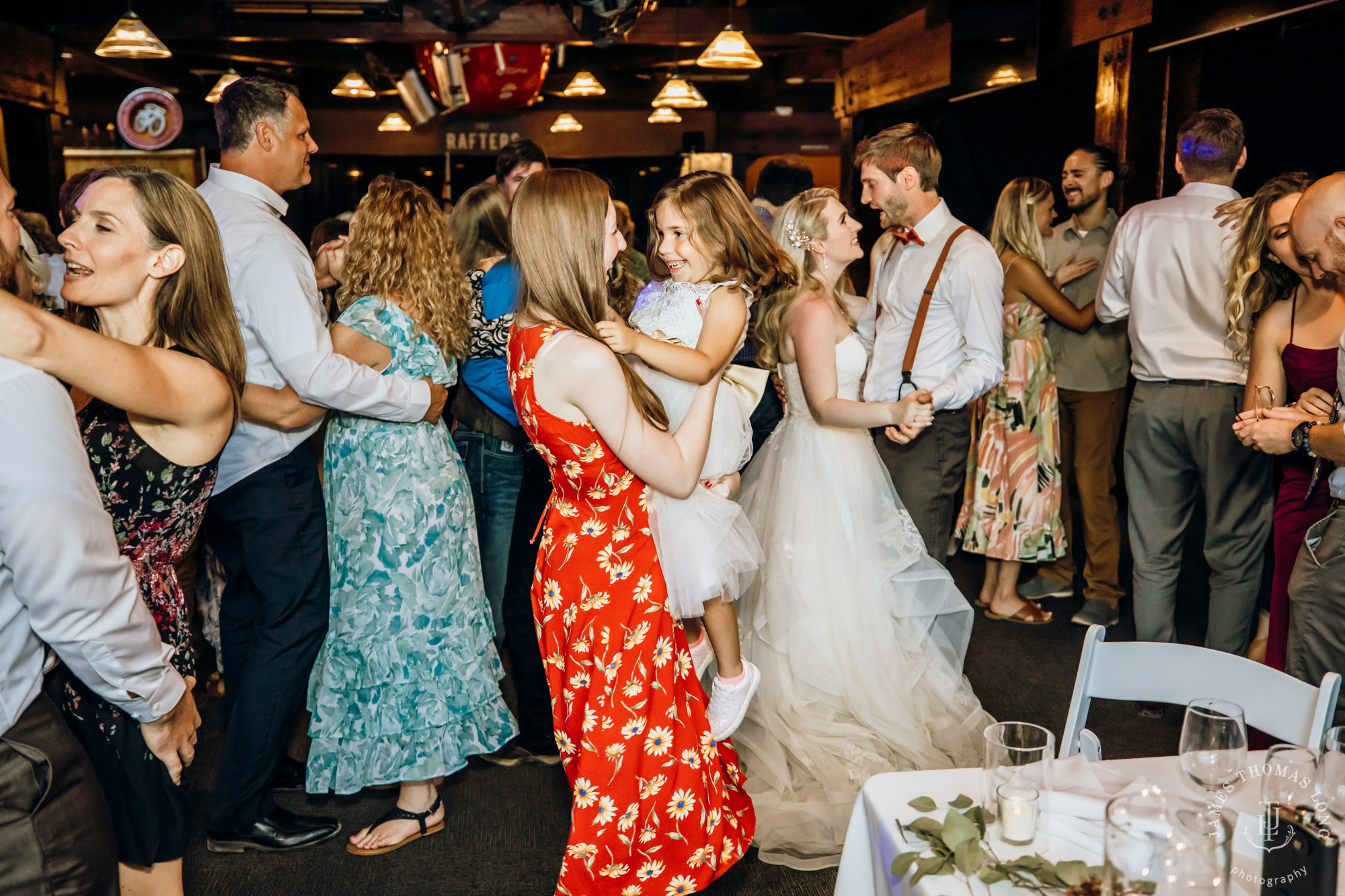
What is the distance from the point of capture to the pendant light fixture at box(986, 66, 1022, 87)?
6.15 meters

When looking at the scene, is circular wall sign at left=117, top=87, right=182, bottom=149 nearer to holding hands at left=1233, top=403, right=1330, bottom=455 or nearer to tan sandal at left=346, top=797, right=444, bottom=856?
tan sandal at left=346, top=797, right=444, bottom=856

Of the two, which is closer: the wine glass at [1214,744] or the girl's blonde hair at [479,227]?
the wine glass at [1214,744]

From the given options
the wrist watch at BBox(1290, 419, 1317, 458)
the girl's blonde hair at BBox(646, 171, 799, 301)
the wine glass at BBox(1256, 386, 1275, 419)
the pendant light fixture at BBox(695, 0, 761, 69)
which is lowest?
the wrist watch at BBox(1290, 419, 1317, 458)

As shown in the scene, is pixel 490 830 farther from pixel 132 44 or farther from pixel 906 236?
pixel 132 44

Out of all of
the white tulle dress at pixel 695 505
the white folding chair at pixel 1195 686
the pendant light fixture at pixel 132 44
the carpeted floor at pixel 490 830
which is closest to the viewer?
the white folding chair at pixel 1195 686

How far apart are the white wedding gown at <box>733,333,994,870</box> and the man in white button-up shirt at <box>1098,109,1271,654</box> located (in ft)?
3.16

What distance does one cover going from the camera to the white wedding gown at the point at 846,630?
277 cm

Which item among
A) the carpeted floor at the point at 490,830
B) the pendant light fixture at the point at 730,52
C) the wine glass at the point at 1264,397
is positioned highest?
the pendant light fixture at the point at 730,52

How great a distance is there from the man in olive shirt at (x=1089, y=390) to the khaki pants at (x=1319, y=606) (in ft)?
6.96

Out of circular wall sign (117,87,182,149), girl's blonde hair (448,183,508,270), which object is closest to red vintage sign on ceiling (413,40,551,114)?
circular wall sign (117,87,182,149)

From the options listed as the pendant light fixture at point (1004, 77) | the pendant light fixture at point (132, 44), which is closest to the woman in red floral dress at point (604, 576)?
the pendant light fixture at point (1004, 77)

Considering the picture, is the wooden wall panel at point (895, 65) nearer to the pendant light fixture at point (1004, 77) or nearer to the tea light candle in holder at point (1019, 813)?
the pendant light fixture at point (1004, 77)

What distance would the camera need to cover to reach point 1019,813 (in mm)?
1265

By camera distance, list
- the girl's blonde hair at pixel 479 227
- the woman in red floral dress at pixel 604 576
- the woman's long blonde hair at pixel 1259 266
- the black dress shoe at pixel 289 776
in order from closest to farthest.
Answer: the woman in red floral dress at pixel 604 576
the woman's long blonde hair at pixel 1259 266
the black dress shoe at pixel 289 776
the girl's blonde hair at pixel 479 227
